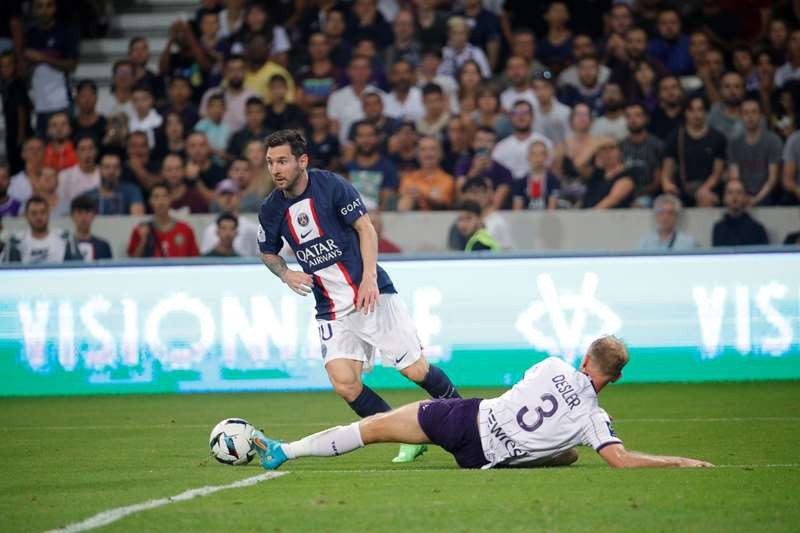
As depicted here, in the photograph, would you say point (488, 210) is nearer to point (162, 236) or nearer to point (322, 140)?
point (322, 140)

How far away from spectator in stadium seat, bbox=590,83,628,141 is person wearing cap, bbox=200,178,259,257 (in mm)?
4397

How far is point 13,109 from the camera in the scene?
19.9 meters

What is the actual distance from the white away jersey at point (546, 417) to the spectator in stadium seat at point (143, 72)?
1254cm

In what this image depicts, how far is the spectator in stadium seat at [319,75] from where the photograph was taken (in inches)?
746

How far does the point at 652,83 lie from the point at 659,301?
171 inches

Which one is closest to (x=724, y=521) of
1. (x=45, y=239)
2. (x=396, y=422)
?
(x=396, y=422)

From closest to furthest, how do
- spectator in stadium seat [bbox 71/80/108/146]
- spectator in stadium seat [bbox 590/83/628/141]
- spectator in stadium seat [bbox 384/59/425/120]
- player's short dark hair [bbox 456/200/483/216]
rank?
player's short dark hair [bbox 456/200/483/216], spectator in stadium seat [bbox 590/83/628/141], spectator in stadium seat [bbox 384/59/425/120], spectator in stadium seat [bbox 71/80/108/146]

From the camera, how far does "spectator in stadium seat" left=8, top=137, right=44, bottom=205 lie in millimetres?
18234

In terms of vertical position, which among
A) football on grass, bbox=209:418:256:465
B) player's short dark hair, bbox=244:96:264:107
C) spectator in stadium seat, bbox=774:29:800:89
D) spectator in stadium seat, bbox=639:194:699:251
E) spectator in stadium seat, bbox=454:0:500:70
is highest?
spectator in stadium seat, bbox=454:0:500:70

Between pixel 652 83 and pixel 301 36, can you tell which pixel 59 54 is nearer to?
pixel 301 36

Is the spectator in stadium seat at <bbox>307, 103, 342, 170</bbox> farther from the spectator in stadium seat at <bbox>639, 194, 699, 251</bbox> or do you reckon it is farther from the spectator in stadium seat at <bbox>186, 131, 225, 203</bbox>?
the spectator in stadium seat at <bbox>639, 194, 699, 251</bbox>

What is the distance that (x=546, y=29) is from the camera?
64.2 feet

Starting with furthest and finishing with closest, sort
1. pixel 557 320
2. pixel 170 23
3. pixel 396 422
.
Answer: pixel 170 23
pixel 557 320
pixel 396 422

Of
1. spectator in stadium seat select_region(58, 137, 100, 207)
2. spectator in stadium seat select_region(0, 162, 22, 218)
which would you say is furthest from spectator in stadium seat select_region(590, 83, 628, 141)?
spectator in stadium seat select_region(0, 162, 22, 218)
